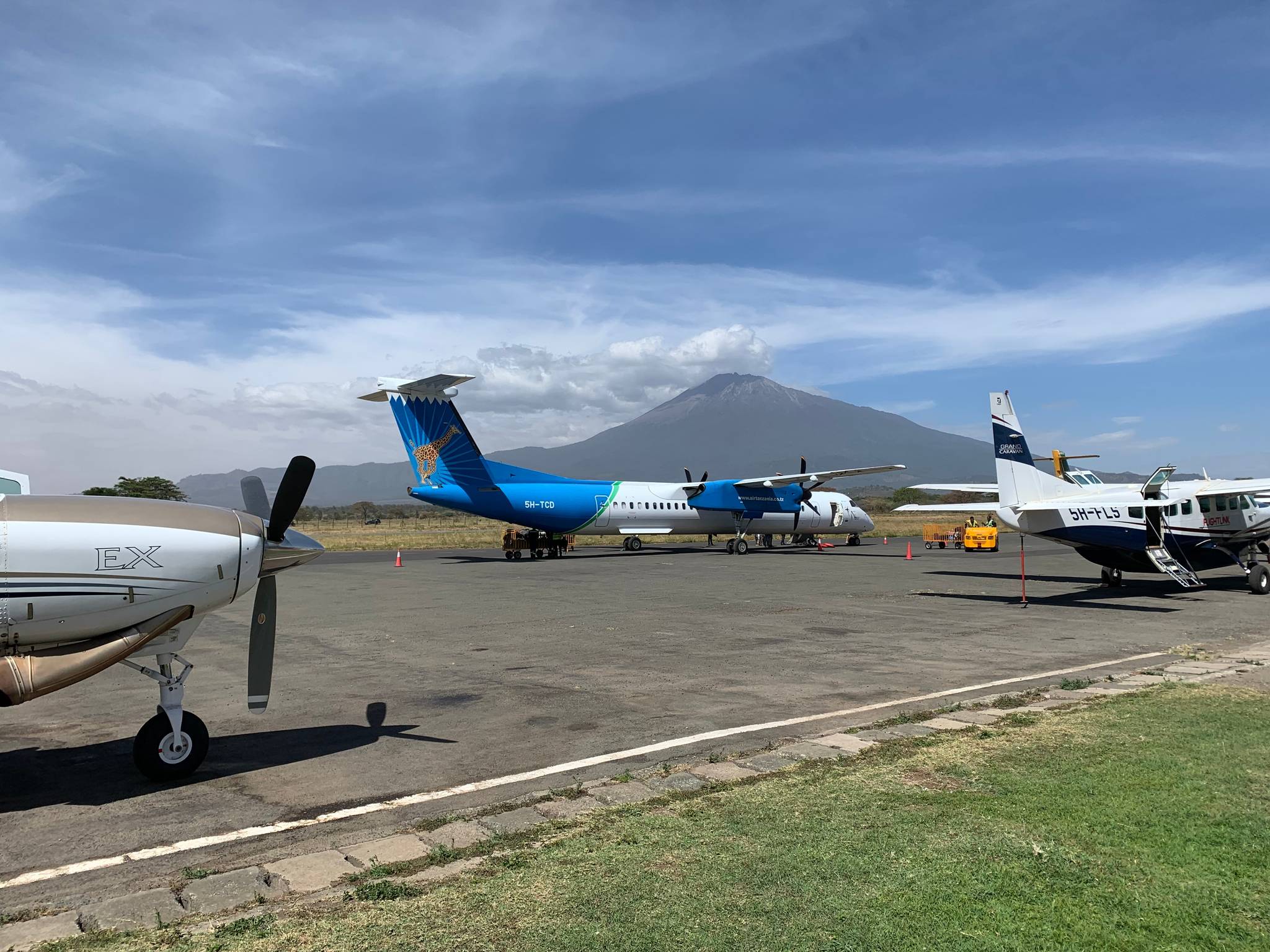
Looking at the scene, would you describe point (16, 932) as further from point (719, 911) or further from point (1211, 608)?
point (1211, 608)

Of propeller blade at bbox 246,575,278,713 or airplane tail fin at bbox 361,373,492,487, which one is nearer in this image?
propeller blade at bbox 246,575,278,713

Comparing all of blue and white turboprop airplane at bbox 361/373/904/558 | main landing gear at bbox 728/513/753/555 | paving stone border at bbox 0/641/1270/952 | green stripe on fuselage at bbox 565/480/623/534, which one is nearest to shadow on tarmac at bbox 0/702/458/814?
paving stone border at bbox 0/641/1270/952

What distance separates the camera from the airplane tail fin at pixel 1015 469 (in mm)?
20609

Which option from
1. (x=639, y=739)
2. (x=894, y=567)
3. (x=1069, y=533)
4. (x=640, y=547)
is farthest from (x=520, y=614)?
(x=640, y=547)

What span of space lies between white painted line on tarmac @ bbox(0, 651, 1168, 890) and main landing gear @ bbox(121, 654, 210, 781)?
4.63 ft

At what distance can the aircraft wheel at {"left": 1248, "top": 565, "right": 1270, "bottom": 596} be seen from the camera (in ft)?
64.2

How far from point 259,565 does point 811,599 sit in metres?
14.5

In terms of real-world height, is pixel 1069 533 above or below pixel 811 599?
above

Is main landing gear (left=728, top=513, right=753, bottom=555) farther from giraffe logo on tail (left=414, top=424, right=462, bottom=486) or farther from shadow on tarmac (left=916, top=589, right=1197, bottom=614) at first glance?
shadow on tarmac (left=916, top=589, right=1197, bottom=614)

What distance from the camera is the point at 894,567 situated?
29.2m

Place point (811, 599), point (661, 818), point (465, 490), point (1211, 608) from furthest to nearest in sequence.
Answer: point (465, 490) → point (811, 599) → point (1211, 608) → point (661, 818)

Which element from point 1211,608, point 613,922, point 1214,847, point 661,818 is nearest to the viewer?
point 613,922

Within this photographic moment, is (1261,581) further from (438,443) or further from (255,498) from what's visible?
(438,443)

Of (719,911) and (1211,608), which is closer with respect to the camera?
(719,911)
